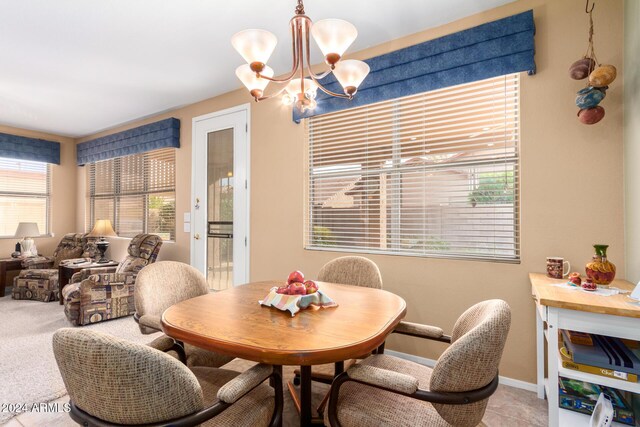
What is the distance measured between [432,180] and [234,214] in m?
2.23

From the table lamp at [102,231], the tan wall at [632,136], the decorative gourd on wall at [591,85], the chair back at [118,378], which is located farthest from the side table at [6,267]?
the tan wall at [632,136]

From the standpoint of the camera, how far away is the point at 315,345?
1.11 m

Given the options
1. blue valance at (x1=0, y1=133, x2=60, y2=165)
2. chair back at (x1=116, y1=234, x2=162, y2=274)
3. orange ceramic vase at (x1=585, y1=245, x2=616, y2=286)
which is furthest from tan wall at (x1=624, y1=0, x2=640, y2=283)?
blue valance at (x1=0, y1=133, x2=60, y2=165)

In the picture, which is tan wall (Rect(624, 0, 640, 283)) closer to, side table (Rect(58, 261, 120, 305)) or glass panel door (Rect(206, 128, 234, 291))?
glass panel door (Rect(206, 128, 234, 291))

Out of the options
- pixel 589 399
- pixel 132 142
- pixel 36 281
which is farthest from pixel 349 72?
pixel 36 281

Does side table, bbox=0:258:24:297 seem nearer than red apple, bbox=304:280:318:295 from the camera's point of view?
No

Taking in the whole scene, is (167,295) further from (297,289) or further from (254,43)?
(254,43)

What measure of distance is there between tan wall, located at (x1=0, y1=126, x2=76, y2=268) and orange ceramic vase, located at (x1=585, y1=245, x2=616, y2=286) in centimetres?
729

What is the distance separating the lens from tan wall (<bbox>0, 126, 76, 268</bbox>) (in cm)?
549

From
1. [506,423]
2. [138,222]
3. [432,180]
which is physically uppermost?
[432,180]

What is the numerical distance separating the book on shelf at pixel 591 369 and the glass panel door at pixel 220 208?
3092 millimetres

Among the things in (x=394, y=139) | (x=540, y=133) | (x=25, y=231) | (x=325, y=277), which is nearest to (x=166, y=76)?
(x=394, y=139)

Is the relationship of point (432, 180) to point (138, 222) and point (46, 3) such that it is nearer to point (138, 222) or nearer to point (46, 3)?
point (46, 3)

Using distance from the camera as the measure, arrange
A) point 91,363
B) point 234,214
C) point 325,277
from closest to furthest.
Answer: point 91,363
point 325,277
point 234,214
